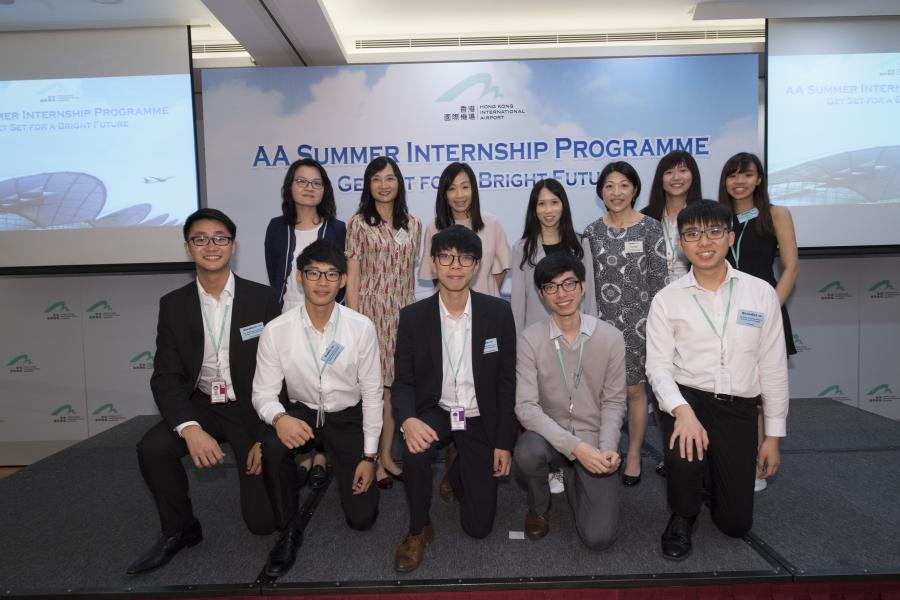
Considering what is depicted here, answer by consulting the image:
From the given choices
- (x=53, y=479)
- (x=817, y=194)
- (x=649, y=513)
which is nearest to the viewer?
(x=649, y=513)

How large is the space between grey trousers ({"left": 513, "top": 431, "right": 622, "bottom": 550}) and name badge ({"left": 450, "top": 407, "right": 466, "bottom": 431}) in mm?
246

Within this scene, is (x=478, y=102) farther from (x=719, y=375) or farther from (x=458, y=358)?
(x=719, y=375)

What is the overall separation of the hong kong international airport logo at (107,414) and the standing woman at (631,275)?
13.3ft

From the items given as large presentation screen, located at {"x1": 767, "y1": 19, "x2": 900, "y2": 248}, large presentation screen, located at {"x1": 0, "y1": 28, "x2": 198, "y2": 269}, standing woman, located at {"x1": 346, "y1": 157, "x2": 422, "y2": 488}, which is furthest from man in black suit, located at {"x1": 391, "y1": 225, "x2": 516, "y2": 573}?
large presentation screen, located at {"x1": 767, "y1": 19, "x2": 900, "y2": 248}

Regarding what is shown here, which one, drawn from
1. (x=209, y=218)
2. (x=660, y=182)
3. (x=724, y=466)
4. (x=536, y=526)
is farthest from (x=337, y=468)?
(x=660, y=182)

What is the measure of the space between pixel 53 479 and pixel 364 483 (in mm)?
2018

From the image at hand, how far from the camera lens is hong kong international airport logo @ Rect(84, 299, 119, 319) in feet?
14.5

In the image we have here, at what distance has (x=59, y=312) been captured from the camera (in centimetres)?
440

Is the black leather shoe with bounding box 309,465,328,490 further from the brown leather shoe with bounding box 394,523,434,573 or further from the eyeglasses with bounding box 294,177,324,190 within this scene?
the eyeglasses with bounding box 294,177,324,190

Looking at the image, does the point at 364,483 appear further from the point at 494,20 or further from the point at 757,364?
the point at 494,20

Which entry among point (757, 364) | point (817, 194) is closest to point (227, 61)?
point (757, 364)

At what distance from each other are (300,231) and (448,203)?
0.79 meters

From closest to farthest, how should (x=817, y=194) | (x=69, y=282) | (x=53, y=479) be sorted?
1. (x=53, y=479)
2. (x=817, y=194)
3. (x=69, y=282)

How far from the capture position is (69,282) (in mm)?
4391
